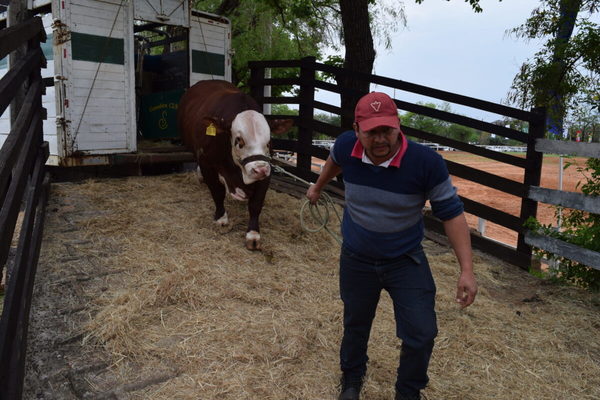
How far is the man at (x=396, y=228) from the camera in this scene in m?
2.31

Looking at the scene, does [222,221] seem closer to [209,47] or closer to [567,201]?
[567,201]

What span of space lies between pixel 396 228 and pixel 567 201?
3.09m

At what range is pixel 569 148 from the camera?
4691mm

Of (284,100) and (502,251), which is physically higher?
(284,100)

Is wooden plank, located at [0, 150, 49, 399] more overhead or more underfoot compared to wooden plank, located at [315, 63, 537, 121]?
more underfoot

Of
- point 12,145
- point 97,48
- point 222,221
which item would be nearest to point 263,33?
point 97,48

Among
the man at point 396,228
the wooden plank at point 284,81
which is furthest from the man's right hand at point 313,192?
the wooden plank at point 284,81

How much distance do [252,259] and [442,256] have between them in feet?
7.03

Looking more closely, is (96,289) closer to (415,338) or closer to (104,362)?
(104,362)

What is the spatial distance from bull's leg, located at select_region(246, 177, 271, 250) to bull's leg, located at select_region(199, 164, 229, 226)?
427 mm

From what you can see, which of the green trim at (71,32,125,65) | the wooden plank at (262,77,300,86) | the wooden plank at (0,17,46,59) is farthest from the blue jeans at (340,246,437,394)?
the green trim at (71,32,125,65)

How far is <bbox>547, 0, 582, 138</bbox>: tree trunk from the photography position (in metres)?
8.46

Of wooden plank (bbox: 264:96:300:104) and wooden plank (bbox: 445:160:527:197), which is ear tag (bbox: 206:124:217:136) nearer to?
wooden plank (bbox: 264:96:300:104)

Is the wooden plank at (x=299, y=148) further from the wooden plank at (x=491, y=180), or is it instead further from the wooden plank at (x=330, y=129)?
the wooden plank at (x=491, y=180)
